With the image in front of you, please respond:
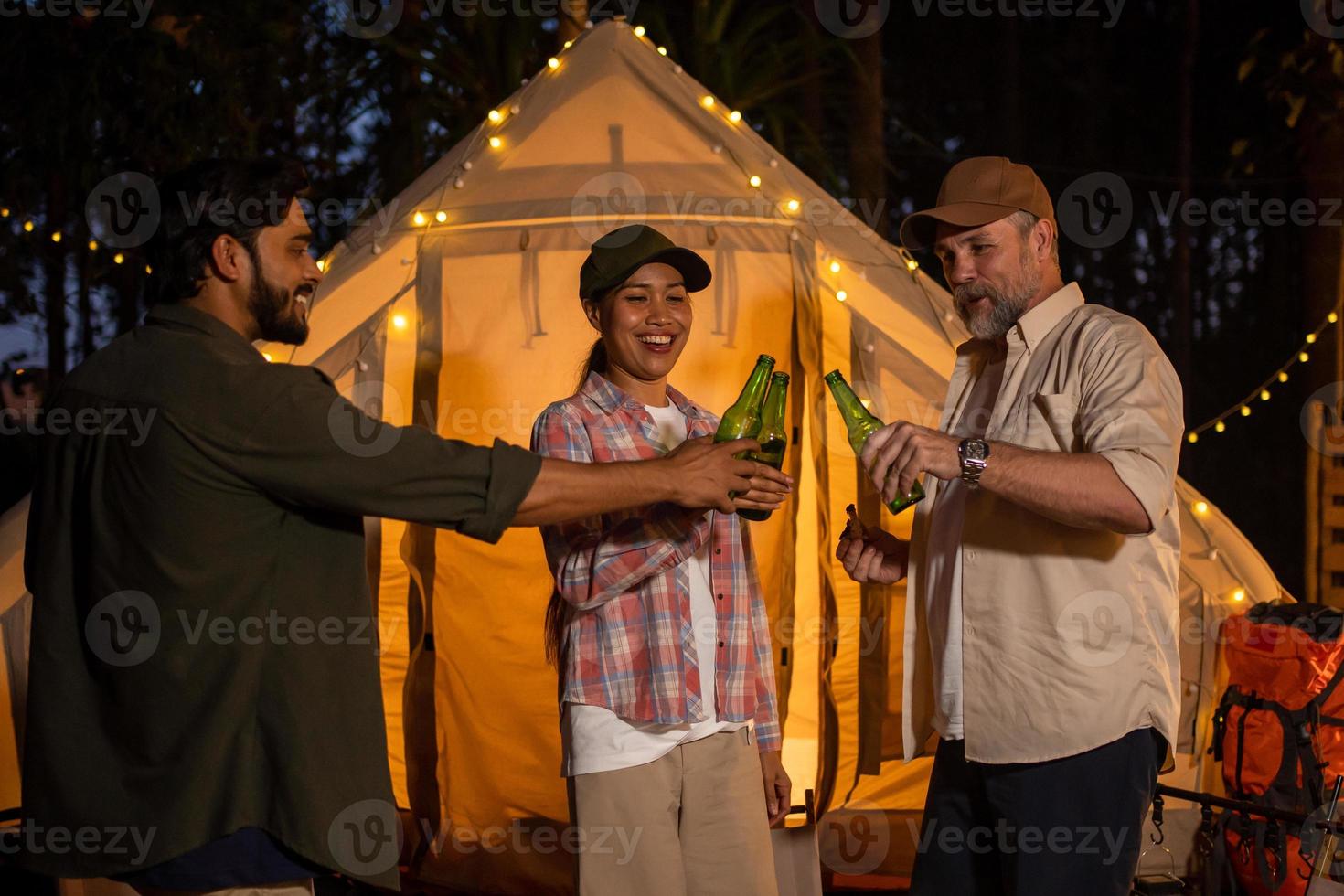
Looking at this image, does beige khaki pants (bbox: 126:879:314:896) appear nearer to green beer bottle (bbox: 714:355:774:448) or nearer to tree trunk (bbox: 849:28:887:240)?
green beer bottle (bbox: 714:355:774:448)

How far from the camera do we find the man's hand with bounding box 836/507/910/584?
2398 mm

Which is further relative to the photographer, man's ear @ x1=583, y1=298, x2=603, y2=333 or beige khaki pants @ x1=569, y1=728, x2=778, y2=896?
man's ear @ x1=583, y1=298, x2=603, y2=333

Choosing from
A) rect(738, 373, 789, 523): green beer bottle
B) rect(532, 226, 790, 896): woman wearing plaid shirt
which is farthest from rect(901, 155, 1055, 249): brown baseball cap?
rect(532, 226, 790, 896): woman wearing plaid shirt

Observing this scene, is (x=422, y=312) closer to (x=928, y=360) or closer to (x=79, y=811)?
(x=928, y=360)

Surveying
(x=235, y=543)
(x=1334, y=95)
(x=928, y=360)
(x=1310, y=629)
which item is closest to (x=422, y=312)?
(x=928, y=360)

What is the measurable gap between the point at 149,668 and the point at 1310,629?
3.07 metres

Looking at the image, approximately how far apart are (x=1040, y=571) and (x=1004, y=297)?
477 mm

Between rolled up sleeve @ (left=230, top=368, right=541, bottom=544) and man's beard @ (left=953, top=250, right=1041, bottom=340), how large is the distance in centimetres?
91

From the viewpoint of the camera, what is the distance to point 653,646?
7.20ft

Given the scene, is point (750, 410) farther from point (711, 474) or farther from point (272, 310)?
point (272, 310)

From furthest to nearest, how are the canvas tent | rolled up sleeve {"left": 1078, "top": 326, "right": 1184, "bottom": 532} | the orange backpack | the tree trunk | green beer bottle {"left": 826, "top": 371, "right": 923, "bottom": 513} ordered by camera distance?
1. the tree trunk
2. the canvas tent
3. the orange backpack
4. green beer bottle {"left": 826, "top": 371, "right": 923, "bottom": 513}
5. rolled up sleeve {"left": 1078, "top": 326, "right": 1184, "bottom": 532}

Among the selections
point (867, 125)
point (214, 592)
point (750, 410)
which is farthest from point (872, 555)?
point (867, 125)

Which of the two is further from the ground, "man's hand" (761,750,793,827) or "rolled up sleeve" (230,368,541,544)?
"rolled up sleeve" (230,368,541,544)

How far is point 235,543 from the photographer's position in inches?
64.2
